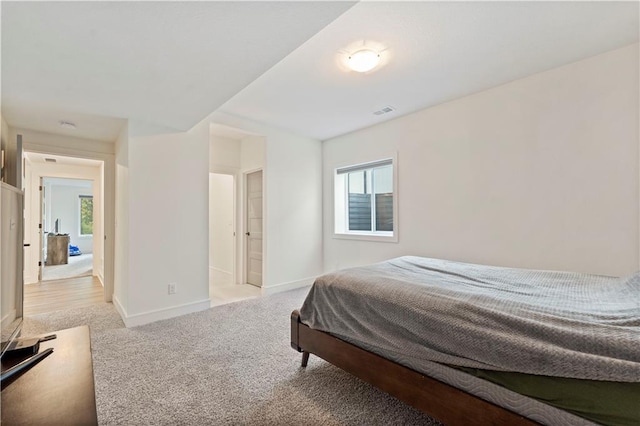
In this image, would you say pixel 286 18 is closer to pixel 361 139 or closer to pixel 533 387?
pixel 533 387

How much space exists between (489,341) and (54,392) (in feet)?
5.29

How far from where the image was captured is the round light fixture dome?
94.3 inches

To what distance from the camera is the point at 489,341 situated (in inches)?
49.8

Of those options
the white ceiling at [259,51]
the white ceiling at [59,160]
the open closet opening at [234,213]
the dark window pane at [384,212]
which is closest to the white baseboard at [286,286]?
the open closet opening at [234,213]

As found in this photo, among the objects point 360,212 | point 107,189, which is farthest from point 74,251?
point 360,212

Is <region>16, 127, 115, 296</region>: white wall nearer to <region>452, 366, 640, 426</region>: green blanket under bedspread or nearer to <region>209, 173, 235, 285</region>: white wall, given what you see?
<region>209, 173, 235, 285</region>: white wall

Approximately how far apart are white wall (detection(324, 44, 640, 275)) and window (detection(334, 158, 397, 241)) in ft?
1.14

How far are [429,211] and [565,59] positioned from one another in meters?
1.93

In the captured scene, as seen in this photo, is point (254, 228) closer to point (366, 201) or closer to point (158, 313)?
point (366, 201)

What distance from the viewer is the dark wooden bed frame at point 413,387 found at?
48.5 inches

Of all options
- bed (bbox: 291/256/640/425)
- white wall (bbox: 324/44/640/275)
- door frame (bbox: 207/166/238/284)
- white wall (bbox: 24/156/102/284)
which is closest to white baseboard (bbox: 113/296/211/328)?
door frame (bbox: 207/166/238/284)

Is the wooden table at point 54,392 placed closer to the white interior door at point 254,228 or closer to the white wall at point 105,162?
the white wall at point 105,162

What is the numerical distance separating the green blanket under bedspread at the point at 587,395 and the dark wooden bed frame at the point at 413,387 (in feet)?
0.38

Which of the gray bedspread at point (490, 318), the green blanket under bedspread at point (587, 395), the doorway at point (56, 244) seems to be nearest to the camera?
the green blanket under bedspread at point (587, 395)
